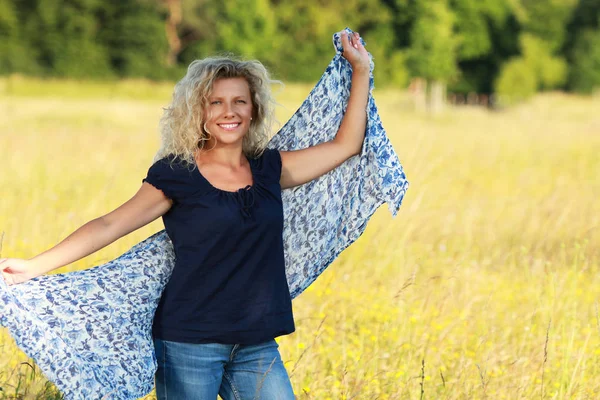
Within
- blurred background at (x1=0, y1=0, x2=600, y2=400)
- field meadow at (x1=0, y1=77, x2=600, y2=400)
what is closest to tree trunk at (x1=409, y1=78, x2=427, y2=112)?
blurred background at (x1=0, y1=0, x2=600, y2=400)

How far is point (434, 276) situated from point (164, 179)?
2.58 metres

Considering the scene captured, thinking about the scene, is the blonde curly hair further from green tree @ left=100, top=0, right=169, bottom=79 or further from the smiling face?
green tree @ left=100, top=0, right=169, bottom=79

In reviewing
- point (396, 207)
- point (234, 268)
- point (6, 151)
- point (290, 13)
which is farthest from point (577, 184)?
point (290, 13)

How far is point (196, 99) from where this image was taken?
2.99 meters

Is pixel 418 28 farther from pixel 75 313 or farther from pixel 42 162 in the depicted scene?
pixel 75 313

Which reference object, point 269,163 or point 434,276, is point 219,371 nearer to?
point 269,163

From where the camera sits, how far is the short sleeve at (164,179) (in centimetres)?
287

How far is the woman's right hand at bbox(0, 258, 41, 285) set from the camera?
2.72 m

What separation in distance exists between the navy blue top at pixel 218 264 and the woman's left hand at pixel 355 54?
757 mm

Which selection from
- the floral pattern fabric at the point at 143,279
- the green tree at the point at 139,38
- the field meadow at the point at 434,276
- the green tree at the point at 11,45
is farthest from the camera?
the green tree at the point at 139,38

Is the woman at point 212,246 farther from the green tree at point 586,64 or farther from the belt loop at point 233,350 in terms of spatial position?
the green tree at point 586,64

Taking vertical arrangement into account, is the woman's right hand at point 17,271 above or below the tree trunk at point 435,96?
above

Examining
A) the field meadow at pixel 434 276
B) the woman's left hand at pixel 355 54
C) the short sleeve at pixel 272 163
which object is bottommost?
the field meadow at pixel 434 276

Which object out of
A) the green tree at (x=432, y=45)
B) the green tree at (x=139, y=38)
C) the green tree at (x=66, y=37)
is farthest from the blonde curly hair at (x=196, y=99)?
the green tree at (x=66, y=37)
